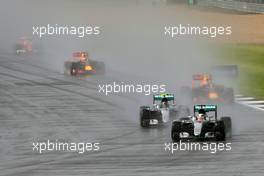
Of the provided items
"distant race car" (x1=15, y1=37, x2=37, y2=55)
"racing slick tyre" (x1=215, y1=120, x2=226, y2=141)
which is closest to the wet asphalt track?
"racing slick tyre" (x1=215, y1=120, x2=226, y2=141)

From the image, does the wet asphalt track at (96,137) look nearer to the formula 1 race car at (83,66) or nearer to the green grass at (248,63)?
the formula 1 race car at (83,66)

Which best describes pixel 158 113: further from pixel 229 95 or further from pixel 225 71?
pixel 225 71

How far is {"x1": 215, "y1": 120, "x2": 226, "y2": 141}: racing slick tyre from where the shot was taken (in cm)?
4088

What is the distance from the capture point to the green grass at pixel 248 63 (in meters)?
63.5

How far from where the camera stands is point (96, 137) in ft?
142

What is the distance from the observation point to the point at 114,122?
48000mm

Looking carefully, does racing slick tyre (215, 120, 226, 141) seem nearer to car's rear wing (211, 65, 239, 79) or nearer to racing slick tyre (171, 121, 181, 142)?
racing slick tyre (171, 121, 181, 142)

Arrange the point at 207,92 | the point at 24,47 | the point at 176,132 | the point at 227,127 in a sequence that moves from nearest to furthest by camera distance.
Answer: the point at 176,132
the point at 227,127
the point at 207,92
the point at 24,47

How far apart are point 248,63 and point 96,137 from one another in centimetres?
3795

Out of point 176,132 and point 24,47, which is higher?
point 24,47

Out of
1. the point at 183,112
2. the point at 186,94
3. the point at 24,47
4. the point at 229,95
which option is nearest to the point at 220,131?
the point at 183,112

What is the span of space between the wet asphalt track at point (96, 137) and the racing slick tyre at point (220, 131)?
1.95 ft

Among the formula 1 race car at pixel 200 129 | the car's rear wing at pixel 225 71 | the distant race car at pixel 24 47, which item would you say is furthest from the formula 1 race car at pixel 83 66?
the formula 1 race car at pixel 200 129

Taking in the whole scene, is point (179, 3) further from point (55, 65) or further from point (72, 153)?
point (72, 153)
